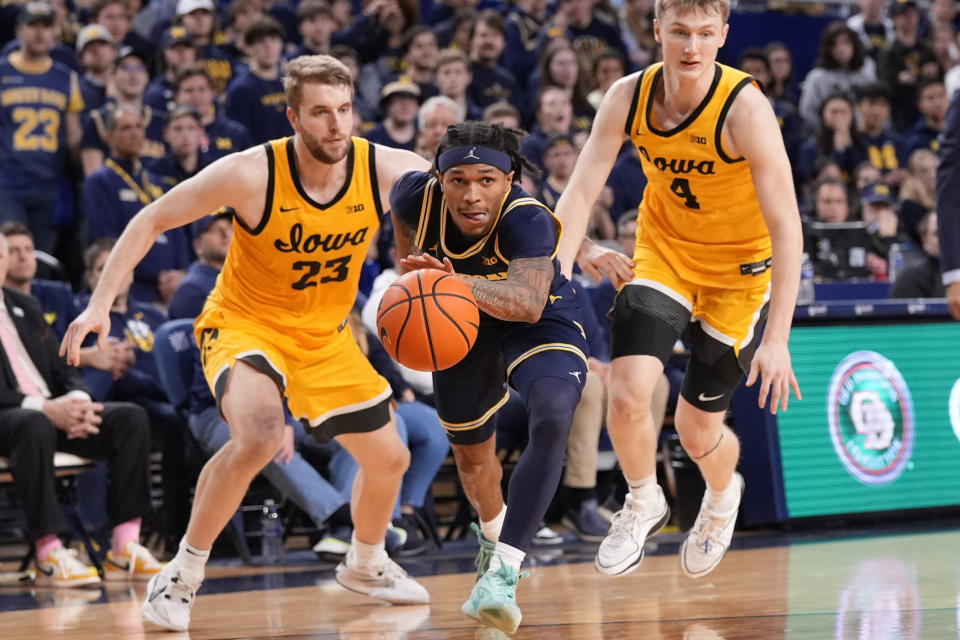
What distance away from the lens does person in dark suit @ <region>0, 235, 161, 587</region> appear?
704cm

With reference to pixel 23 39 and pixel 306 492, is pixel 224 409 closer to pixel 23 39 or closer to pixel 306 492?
pixel 306 492

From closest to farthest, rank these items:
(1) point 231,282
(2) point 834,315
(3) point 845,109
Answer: (1) point 231,282, (2) point 834,315, (3) point 845,109

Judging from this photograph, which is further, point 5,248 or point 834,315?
point 834,315

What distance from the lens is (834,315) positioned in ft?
27.1

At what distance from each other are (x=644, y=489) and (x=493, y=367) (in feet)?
3.11

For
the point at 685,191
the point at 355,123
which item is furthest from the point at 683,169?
the point at 355,123

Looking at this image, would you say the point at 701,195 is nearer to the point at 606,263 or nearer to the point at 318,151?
the point at 606,263

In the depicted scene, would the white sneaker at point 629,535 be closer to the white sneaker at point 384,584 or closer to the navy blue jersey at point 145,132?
the white sneaker at point 384,584

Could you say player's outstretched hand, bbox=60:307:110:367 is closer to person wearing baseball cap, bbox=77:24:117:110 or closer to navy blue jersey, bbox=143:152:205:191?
navy blue jersey, bbox=143:152:205:191

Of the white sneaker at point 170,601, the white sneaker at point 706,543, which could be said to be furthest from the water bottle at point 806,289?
the white sneaker at point 170,601

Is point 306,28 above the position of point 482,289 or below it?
above

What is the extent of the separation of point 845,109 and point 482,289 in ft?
30.9

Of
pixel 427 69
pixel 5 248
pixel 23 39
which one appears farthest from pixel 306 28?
pixel 5 248

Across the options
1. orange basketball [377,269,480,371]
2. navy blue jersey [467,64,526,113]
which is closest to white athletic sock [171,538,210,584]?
orange basketball [377,269,480,371]
